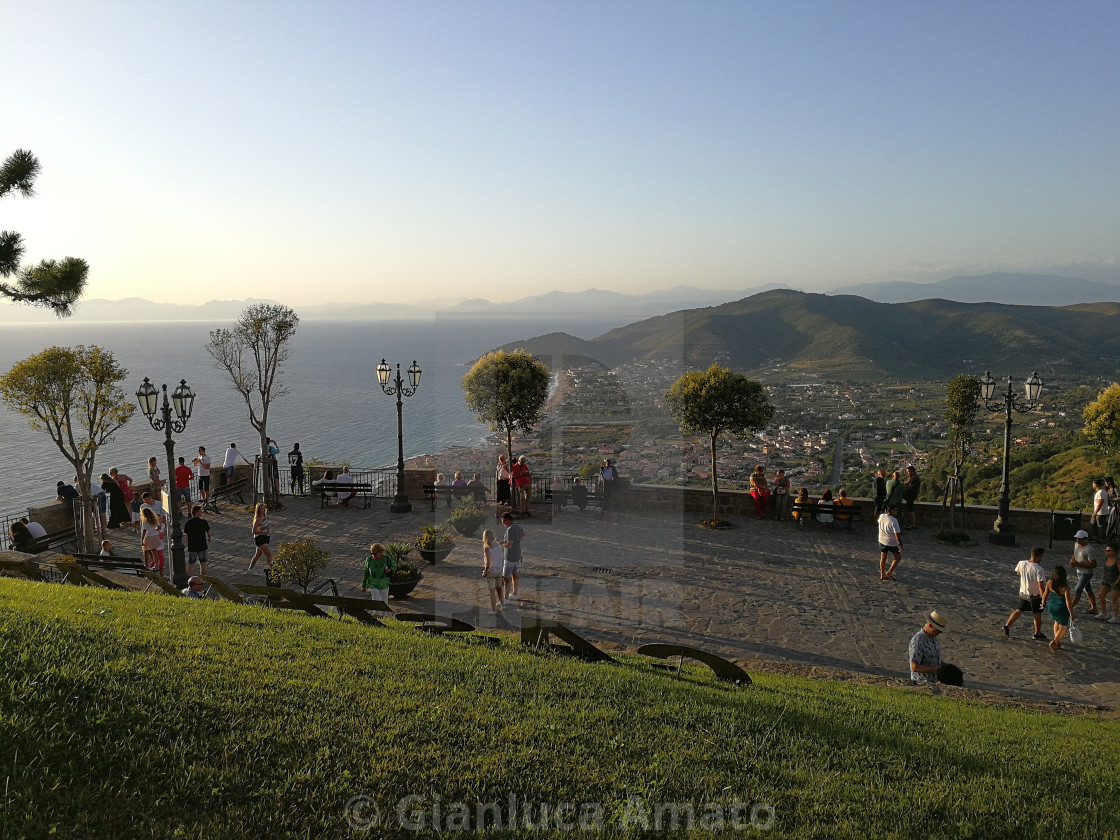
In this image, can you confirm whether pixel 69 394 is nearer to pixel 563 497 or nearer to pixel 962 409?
pixel 563 497

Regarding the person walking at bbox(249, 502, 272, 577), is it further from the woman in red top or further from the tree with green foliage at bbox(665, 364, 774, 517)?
the tree with green foliage at bbox(665, 364, 774, 517)

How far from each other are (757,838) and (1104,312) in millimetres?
74191

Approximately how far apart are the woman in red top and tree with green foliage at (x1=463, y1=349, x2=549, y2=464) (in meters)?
1.78

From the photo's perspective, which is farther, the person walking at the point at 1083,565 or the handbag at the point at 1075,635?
the person walking at the point at 1083,565

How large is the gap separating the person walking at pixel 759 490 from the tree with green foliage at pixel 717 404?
0.87 meters

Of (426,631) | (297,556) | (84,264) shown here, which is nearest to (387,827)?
(426,631)

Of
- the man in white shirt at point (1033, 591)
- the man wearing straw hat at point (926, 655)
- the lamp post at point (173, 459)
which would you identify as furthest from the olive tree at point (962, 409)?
the lamp post at point (173, 459)

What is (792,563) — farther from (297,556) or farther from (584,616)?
(297,556)

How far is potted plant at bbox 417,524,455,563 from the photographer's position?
1261cm

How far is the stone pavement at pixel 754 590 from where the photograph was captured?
8750 millimetres

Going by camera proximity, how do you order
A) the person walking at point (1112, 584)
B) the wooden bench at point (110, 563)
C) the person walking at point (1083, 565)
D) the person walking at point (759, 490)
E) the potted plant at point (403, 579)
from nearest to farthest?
the person walking at point (1112, 584) → the person walking at point (1083, 565) → the potted plant at point (403, 579) → the wooden bench at point (110, 563) → the person walking at point (759, 490)

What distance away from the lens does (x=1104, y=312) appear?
196ft

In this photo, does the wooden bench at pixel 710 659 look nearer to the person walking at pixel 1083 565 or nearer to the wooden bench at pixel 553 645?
the wooden bench at pixel 553 645

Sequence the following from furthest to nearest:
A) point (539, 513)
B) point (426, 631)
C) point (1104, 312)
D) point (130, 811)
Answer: point (1104, 312)
point (539, 513)
point (426, 631)
point (130, 811)
